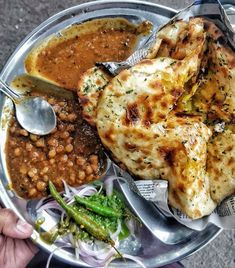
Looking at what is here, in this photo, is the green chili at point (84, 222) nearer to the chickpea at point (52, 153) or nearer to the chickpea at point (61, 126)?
the chickpea at point (52, 153)

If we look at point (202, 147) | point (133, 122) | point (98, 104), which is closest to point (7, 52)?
point (98, 104)

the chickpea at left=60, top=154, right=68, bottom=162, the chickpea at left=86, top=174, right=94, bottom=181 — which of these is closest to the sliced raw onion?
the chickpea at left=86, top=174, right=94, bottom=181

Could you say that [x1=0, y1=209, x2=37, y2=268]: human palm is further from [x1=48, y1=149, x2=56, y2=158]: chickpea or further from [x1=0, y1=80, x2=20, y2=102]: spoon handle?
[x1=0, y1=80, x2=20, y2=102]: spoon handle

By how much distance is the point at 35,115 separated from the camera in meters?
3.59

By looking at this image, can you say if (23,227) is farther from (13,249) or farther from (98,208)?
(98,208)

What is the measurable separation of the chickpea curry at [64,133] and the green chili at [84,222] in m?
0.13

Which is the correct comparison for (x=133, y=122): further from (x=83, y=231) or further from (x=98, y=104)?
(x=83, y=231)

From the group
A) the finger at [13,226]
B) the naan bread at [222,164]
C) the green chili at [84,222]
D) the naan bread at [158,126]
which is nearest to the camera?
the naan bread at [158,126]

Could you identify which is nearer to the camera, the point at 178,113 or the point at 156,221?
the point at 178,113

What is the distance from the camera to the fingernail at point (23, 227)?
11.2 ft

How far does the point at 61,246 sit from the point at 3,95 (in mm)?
1101

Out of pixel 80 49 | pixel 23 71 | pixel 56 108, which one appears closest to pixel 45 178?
pixel 56 108

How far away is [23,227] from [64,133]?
0.69 metres

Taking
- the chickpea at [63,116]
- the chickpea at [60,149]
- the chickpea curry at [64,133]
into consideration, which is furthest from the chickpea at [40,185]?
the chickpea at [63,116]
